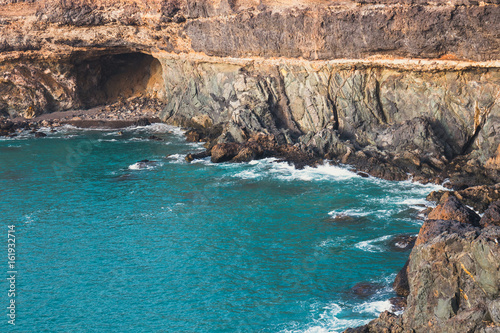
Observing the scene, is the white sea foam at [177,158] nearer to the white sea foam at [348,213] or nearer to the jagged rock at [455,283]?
the white sea foam at [348,213]

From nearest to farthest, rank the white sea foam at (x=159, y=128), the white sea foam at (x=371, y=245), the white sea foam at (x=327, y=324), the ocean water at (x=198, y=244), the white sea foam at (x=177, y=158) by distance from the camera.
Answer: the white sea foam at (x=327, y=324)
the ocean water at (x=198, y=244)
the white sea foam at (x=371, y=245)
the white sea foam at (x=177, y=158)
the white sea foam at (x=159, y=128)

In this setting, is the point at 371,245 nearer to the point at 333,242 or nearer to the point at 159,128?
the point at 333,242

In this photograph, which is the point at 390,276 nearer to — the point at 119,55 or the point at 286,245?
the point at 286,245

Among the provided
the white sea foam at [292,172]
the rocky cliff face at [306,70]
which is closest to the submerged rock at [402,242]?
the rocky cliff face at [306,70]

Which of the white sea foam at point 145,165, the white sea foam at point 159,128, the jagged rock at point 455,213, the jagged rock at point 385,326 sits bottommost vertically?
the white sea foam at point 159,128

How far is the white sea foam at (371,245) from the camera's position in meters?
23.6

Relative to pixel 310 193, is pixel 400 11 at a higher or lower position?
higher

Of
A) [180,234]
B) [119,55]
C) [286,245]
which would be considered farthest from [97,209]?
[119,55]

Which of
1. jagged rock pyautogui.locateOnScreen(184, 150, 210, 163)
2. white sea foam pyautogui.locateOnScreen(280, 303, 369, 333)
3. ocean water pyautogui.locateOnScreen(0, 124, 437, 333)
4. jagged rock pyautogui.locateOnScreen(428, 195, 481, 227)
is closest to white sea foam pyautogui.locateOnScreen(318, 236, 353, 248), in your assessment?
ocean water pyautogui.locateOnScreen(0, 124, 437, 333)

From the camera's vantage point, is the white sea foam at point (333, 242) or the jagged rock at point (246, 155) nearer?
the white sea foam at point (333, 242)

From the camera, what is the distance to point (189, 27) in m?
44.9

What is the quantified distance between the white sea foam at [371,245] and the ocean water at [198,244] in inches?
3.5

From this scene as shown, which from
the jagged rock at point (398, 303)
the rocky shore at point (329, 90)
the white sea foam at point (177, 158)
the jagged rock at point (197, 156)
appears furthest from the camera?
the white sea foam at point (177, 158)

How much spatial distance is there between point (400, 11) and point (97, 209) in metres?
21.7
